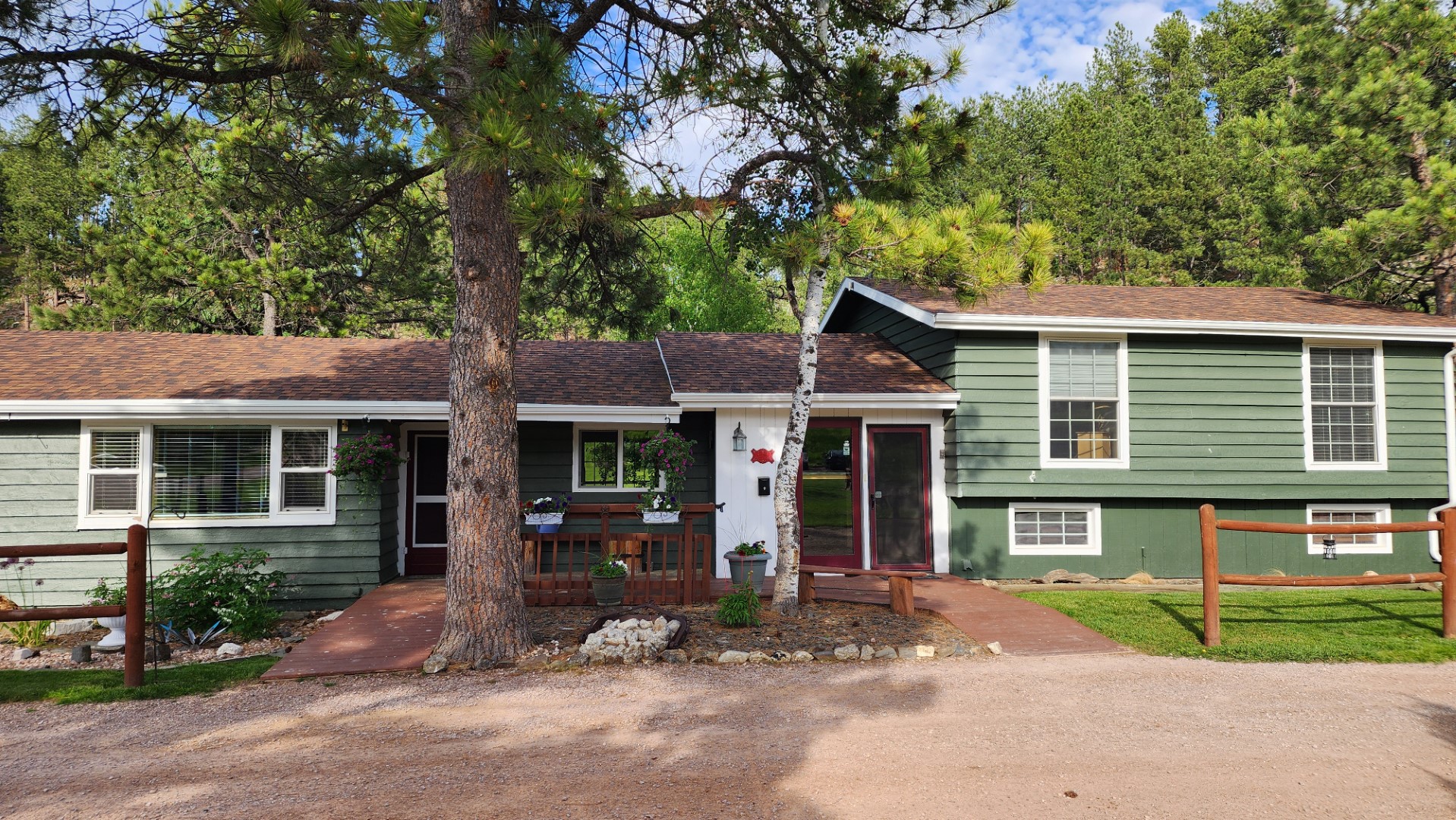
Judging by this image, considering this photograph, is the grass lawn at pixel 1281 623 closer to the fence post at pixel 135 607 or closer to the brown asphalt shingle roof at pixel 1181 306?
the brown asphalt shingle roof at pixel 1181 306

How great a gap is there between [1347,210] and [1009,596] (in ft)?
33.4

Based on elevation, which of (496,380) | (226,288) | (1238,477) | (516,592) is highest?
(226,288)

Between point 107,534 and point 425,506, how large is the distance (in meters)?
3.34

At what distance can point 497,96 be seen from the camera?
5.25m

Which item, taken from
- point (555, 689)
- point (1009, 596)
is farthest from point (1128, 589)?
point (555, 689)

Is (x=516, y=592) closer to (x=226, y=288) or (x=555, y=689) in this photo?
(x=555, y=689)

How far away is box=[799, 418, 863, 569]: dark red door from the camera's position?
10.3 meters

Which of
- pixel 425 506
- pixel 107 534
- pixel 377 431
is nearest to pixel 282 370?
pixel 377 431

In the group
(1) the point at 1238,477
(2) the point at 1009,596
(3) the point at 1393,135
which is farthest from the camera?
(3) the point at 1393,135

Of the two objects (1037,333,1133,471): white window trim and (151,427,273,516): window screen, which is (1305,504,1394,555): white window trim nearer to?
(1037,333,1133,471): white window trim

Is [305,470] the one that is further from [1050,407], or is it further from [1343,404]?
[1343,404]

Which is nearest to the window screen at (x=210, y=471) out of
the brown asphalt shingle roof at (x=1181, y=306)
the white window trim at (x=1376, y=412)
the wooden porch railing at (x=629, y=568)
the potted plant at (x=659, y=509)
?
the wooden porch railing at (x=629, y=568)

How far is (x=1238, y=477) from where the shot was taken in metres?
10.3

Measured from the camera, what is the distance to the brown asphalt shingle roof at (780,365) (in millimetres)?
10148
